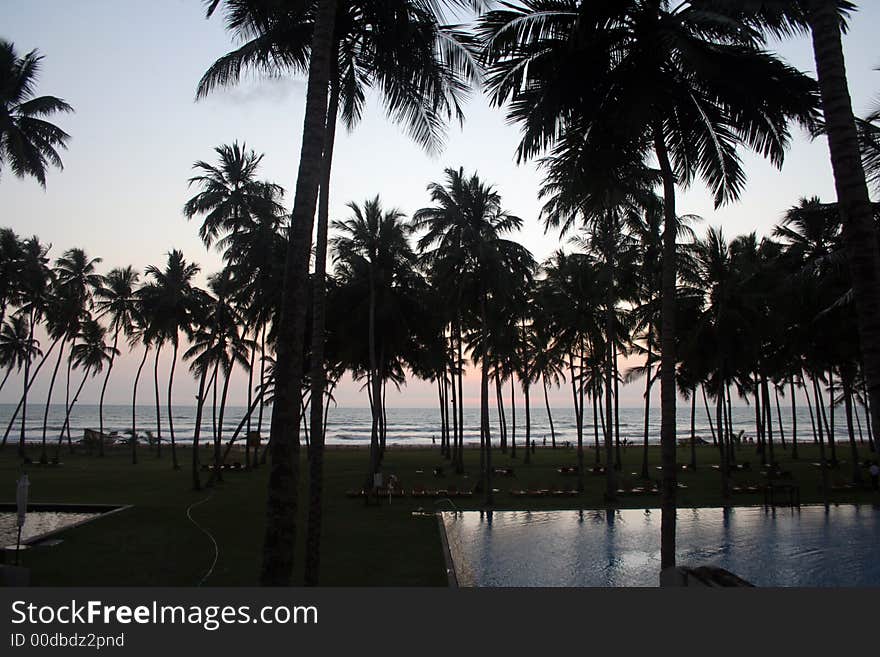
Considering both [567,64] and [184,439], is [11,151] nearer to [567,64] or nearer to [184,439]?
[567,64]

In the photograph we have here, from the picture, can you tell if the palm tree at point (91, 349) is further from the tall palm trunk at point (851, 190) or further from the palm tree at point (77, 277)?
the tall palm trunk at point (851, 190)

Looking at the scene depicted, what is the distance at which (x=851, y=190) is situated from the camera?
5.01 metres

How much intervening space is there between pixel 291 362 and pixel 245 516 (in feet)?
45.1

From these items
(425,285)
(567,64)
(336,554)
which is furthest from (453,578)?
(425,285)

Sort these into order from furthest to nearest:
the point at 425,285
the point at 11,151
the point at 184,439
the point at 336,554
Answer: the point at 184,439 < the point at 425,285 < the point at 11,151 < the point at 336,554

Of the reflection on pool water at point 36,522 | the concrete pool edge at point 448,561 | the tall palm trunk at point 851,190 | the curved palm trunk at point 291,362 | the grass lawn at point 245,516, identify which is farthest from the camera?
the reflection on pool water at point 36,522

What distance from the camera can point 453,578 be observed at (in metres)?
10.8

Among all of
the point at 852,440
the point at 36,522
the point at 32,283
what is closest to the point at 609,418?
the point at 852,440

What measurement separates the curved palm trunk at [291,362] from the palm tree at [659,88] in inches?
166

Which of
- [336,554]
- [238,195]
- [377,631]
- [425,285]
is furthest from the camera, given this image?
[425,285]

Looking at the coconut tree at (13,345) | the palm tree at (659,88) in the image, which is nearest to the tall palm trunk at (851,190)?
the palm tree at (659,88)

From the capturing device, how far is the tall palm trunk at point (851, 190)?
4.73 m

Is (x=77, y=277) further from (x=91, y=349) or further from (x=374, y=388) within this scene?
(x=374, y=388)

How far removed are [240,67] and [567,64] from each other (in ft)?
19.0
